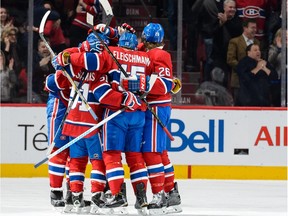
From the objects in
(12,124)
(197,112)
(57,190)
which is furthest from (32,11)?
(57,190)

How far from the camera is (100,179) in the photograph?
9.35 m

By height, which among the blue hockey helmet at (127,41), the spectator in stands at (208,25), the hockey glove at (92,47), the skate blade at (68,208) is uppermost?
the spectator in stands at (208,25)

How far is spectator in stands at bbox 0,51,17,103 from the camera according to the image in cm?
1318

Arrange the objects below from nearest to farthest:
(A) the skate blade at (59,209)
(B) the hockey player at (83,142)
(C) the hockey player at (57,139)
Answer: (B) the hockey player at (83,142)
(A) the skate blade at (59,209)
(C) the hockey player at (57,139)

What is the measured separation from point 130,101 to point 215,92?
4356 millimetres

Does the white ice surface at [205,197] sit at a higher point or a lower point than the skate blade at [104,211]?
lower

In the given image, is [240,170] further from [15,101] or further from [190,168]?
[15,101]

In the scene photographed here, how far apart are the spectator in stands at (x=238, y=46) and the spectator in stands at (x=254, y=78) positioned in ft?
0.14

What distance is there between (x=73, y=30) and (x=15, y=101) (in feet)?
3.26

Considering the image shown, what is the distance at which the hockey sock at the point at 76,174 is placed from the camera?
30.9ft

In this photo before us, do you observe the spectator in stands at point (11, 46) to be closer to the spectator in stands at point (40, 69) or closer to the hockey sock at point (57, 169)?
the spectator in stands at point (40, 69)

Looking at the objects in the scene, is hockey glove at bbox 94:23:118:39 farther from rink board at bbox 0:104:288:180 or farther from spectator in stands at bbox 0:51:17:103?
spectator in stands at bbox 0:51:17:103

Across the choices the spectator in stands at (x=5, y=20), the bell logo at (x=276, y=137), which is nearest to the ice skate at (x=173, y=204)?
the bell logo at (x=276, y=137)

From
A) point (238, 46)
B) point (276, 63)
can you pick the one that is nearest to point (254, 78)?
point (276, 63)
